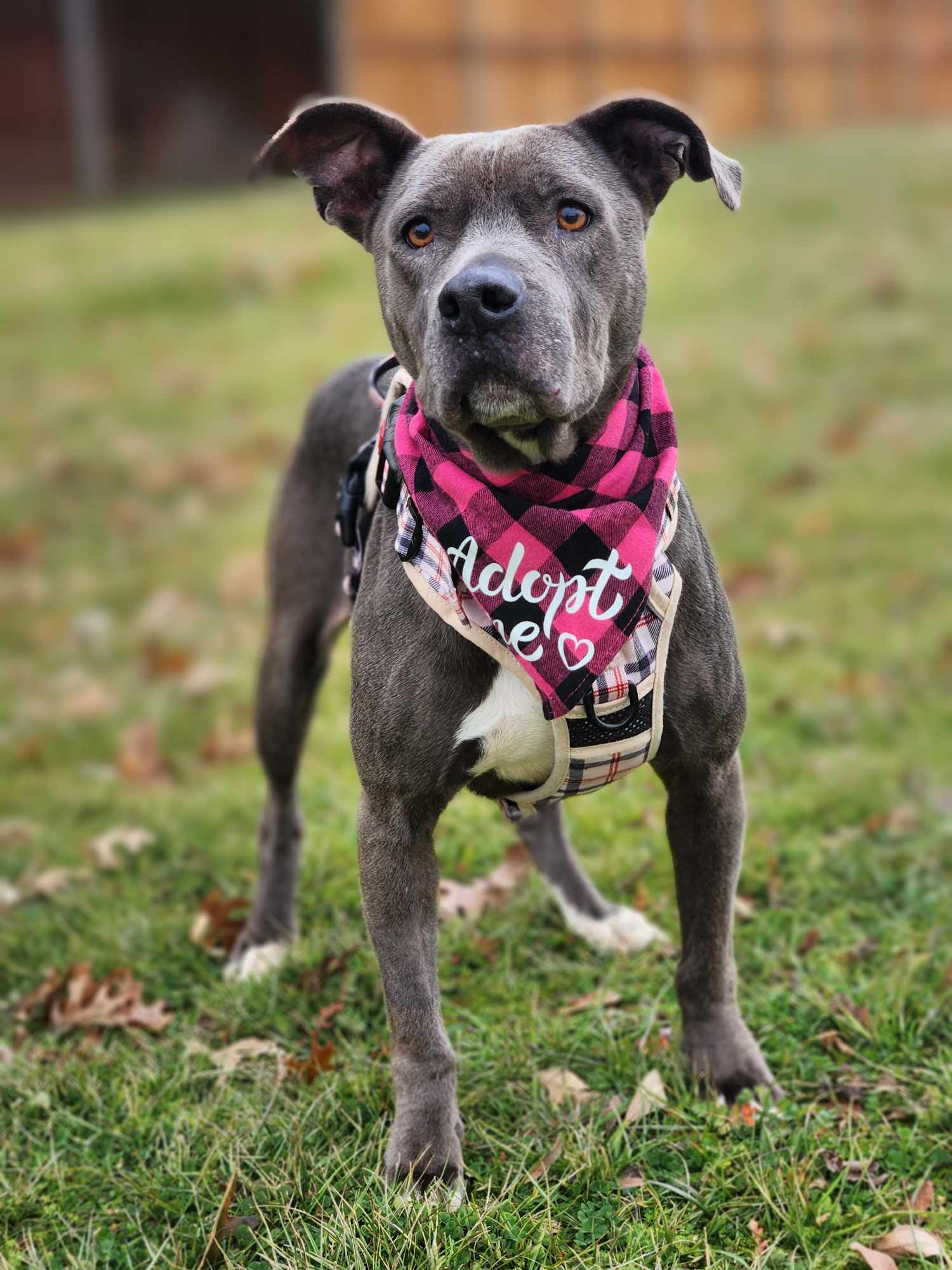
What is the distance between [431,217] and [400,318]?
21cm

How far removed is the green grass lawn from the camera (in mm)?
2791

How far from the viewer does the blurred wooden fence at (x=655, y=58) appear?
1420 centimetres

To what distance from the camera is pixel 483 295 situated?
7.75 ft

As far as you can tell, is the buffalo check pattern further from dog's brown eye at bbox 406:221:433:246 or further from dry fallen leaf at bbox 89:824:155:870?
dry fallen leaf at bbox 89:824:155:870

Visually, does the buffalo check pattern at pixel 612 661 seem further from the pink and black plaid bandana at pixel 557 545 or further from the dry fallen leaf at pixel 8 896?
the dry fallen leaf at pixel 8 896

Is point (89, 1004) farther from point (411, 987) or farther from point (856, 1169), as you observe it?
point (856, 1169)

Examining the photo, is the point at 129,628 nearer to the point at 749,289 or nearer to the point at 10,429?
the point at 10,429

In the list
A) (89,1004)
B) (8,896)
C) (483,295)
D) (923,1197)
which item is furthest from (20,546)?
(923,1197)

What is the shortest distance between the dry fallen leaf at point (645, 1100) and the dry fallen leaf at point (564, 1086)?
0.11 metres

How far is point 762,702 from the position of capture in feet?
18.0

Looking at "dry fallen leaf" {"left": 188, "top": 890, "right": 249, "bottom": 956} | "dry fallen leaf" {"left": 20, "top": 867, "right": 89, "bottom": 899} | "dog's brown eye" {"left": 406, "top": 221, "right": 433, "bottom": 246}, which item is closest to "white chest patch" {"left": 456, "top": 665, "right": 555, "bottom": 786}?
"dog's brown eye" {"left": 406, "top": 221, "right": 433, "bottom": 246}

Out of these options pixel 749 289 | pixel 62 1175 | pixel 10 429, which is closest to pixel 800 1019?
pixel 62 1175

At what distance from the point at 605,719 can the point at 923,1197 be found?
1.17m

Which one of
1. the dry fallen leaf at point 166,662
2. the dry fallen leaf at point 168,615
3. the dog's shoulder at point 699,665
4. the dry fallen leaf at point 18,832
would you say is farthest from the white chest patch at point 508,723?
the dry fallen leaf at point 168,615
